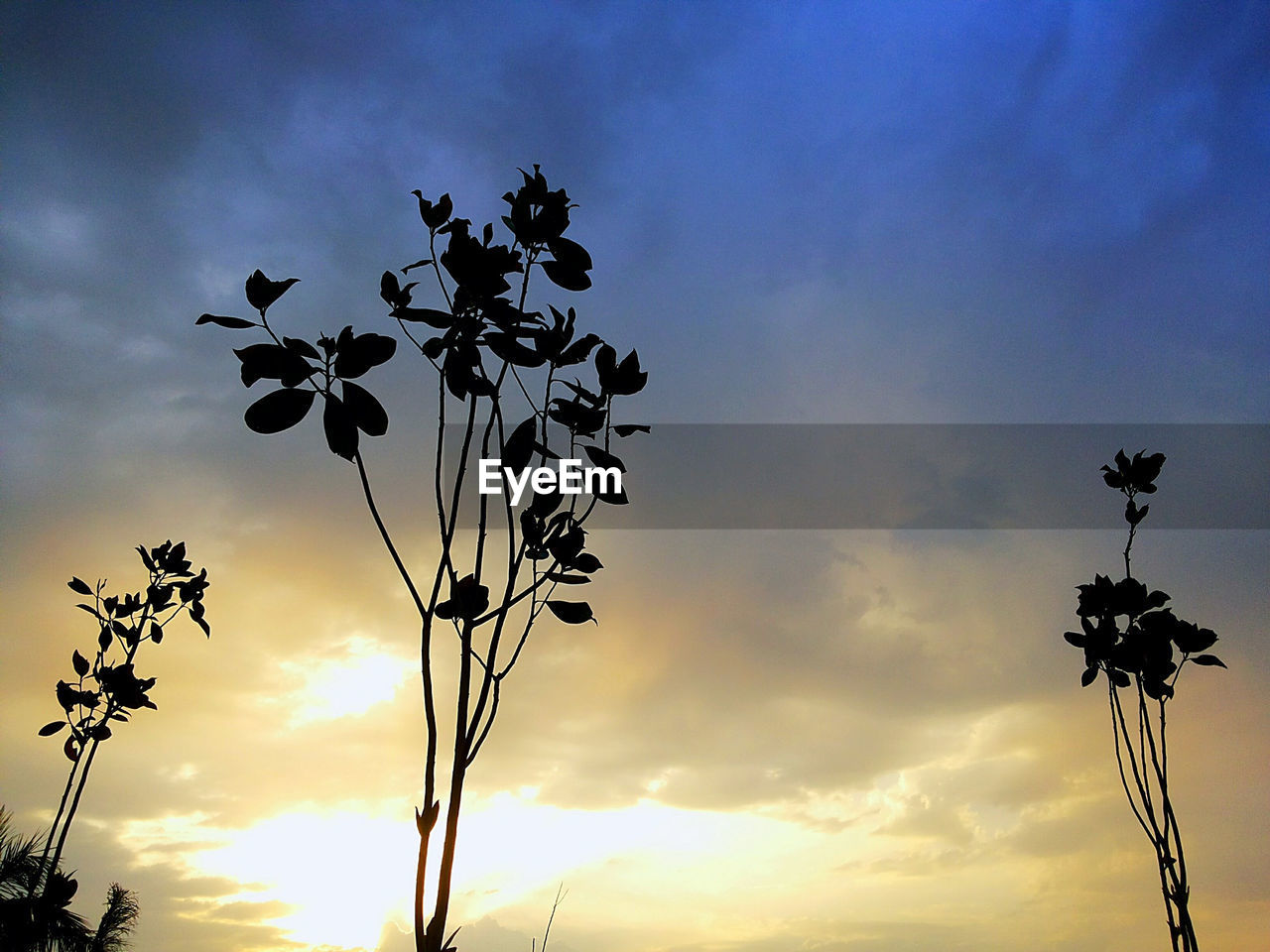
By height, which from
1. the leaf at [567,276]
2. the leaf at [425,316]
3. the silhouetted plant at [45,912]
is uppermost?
the leaf at [567,276]

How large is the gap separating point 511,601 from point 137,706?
536cm

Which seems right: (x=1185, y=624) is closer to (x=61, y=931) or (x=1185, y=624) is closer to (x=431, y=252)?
(x=431, y=252)

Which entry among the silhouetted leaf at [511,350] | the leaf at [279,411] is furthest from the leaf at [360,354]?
the silhouetted leaf at [511,350]

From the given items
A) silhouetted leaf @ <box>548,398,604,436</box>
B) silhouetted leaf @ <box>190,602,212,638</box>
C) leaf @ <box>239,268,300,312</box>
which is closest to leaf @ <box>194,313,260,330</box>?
leaf @ <box>239,268,300,312</box>

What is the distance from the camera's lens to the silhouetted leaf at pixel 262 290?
2.26 meters

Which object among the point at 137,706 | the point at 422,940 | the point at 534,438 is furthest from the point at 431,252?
the point at 137,706

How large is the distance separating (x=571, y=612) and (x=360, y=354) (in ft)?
3.34

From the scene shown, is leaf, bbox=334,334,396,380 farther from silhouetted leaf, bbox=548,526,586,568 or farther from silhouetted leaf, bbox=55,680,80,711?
silhouetted leaf, bbox=55,680,80,711

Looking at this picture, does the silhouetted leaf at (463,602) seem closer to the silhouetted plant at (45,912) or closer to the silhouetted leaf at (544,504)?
the silhouetted leaf at (544,504)

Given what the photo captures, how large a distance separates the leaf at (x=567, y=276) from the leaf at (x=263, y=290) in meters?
0.77

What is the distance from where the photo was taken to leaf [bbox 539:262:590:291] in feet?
8.50

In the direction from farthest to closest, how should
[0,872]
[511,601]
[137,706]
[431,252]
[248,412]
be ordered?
[0,872] → [137,706] → [431,252] → [511,601] → [248,412]

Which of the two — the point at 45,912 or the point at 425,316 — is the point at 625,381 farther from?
the point at 45,912

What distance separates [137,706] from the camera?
6148 mm
